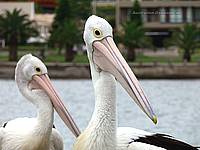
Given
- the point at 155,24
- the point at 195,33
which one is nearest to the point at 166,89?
the point at 195,33

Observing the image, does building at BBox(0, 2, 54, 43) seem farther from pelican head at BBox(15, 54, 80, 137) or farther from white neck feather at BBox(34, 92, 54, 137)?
white neck feather at BBox(34, 92, 54, 137)

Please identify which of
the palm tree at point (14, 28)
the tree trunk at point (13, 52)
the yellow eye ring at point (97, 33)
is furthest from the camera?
the tree trunk at point (13, 52)

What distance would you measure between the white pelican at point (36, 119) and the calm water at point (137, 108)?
6193mm

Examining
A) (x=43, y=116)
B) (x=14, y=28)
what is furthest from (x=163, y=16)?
(x=43, y=116)

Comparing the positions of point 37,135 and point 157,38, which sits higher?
point 37,135

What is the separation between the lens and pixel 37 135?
6.21 meters

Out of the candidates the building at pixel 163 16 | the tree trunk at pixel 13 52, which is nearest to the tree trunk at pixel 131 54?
the tree trunk at pixel 13 52

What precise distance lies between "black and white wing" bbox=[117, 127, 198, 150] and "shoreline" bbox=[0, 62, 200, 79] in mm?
43550

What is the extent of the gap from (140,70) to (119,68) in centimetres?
4495

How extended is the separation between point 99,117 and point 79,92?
1454 inches

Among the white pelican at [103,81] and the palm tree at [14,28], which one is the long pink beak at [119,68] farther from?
the palm tree at [14,28]

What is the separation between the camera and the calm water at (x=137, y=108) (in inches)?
818

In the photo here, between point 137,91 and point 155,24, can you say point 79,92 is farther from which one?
point 137,91

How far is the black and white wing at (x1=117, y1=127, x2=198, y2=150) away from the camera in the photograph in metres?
5.25
